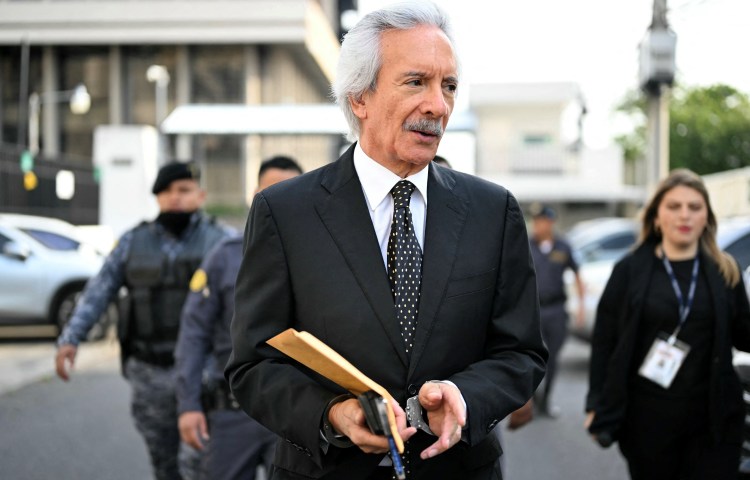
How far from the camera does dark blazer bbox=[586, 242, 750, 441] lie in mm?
4723

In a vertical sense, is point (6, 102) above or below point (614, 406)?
above

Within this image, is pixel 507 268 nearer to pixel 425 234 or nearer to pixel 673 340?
pixel 425 234

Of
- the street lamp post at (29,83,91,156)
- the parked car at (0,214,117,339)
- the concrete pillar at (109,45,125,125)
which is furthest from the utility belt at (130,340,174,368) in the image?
the concrete pillar at (109,45,125,125)

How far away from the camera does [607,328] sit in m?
5.12

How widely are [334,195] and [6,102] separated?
1974 inches

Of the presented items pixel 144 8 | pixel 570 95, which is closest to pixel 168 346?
pixel 144 8

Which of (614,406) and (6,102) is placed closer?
(614,406)

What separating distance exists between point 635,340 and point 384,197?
256 cm

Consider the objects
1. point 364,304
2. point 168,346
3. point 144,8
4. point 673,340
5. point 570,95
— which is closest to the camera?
point 364,304

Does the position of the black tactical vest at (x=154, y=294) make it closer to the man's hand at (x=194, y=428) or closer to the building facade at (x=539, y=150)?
the man's hand at (x=194, y=428)

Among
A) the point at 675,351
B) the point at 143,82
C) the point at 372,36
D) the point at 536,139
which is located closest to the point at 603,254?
the point at 675,351

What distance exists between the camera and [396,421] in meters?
2.35

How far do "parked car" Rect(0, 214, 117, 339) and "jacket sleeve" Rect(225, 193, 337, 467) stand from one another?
1338cm

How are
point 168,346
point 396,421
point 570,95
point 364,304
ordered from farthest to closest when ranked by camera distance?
point 570,95, point 168,346, point 364,304, point 396,421
